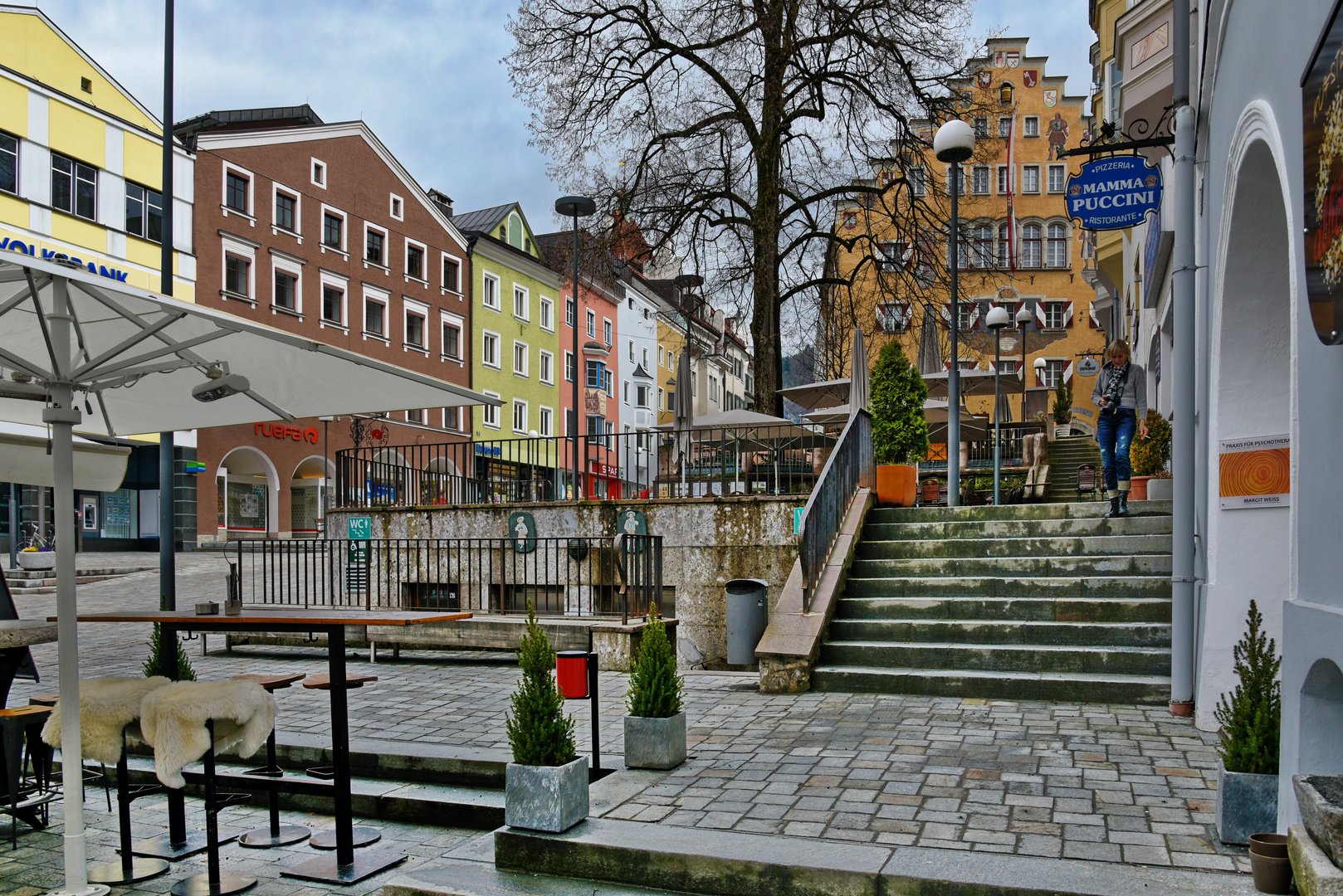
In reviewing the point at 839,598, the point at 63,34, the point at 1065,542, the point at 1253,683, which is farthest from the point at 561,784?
the point at 63,34

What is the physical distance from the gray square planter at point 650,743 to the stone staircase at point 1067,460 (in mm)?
17687

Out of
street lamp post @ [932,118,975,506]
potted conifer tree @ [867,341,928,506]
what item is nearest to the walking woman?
street lamp post @ [932,118,975,506]

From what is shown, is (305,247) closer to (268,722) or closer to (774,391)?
(774,391)

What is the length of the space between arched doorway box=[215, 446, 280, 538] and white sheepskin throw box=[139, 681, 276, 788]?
30.5 meters

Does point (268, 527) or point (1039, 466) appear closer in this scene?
point (1039, 466)

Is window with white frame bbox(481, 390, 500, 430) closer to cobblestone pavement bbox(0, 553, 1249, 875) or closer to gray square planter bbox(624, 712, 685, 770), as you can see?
cobblestone pavement bbox(0, 553, 1249, 875)

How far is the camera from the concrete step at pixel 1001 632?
8.49 m

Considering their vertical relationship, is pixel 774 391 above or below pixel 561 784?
above

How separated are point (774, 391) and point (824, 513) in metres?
10.0

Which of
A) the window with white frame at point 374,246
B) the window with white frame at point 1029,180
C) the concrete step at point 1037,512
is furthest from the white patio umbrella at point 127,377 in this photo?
the window with white frame at point 1029,180

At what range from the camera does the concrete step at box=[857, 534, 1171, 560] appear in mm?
9852

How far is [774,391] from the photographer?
66.7 ft

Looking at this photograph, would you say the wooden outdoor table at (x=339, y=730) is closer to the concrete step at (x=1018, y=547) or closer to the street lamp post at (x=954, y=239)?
the concrete step at (x=1018, y=547)

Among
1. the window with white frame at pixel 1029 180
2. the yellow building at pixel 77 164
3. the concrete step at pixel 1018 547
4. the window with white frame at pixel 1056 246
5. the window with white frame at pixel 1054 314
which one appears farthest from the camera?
the window with white frame at pixel 1029 180
